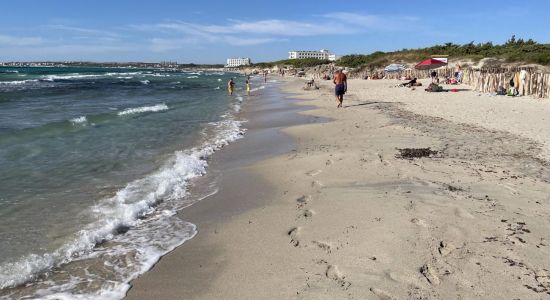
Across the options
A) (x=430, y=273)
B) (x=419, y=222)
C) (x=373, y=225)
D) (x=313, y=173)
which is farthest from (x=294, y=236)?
(x=313, y=173)

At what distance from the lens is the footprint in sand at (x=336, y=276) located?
3611 millimetres

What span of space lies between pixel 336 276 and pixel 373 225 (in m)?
1.30

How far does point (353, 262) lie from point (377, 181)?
9.57ft

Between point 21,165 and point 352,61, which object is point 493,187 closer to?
point 21,165

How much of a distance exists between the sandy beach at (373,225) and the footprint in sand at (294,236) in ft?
0.09

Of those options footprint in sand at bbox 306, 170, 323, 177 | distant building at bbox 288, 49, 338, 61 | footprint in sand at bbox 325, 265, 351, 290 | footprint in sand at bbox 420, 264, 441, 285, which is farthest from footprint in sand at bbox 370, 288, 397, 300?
distant building at bbox 288, 49, 338, 61

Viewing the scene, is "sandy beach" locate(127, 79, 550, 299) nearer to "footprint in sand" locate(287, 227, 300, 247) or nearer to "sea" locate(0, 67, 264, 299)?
"footprint in sand" locate(287, 227, 300, 247)

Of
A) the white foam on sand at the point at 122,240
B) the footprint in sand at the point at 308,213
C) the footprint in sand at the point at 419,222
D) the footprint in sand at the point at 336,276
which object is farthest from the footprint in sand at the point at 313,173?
the footprint in sand at the point at 336,276

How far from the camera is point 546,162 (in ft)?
24.6

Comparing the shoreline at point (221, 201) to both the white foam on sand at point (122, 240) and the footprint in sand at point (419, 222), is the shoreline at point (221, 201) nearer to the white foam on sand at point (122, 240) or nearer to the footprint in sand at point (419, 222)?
the white foam on sand at point (122, 240)

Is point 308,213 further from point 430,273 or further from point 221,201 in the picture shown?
point 430,273

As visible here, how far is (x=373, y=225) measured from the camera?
4887mm

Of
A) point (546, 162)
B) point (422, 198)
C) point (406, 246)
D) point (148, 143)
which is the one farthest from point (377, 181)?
point (148, 143)

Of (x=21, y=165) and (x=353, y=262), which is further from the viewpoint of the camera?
(x=21, y=165)
